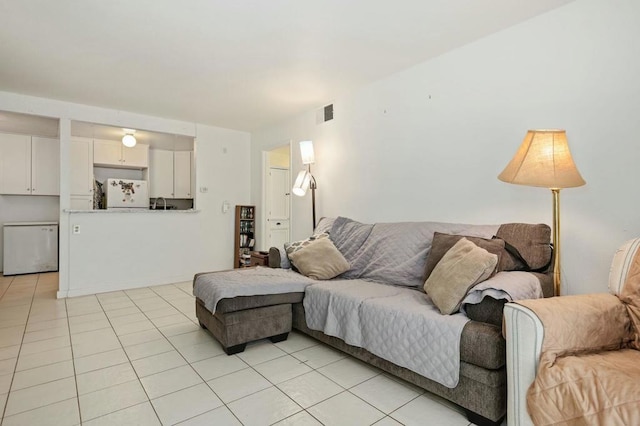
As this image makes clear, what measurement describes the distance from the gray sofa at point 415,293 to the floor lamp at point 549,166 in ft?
0.91

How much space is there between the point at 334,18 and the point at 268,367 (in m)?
2.51

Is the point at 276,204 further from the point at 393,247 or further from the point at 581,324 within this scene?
the point at 581,324

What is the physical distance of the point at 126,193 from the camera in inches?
223

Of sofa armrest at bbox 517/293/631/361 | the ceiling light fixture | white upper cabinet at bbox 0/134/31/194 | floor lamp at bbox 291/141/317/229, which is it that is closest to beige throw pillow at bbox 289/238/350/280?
floor lamp at bbox 291/141/317/229

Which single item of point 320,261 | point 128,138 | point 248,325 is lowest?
point 248,325

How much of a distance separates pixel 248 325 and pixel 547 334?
191 centimetres

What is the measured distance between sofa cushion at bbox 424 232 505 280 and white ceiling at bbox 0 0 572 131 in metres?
1.58

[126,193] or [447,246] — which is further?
[126,193]

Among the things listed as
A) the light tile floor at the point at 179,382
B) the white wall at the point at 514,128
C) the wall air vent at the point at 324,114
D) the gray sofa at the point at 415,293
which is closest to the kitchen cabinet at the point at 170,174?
the wall air vent at the point at 324,114

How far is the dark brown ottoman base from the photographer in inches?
95.1

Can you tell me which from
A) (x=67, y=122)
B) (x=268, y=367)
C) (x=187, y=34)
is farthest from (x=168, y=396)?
(x=67, y=122)

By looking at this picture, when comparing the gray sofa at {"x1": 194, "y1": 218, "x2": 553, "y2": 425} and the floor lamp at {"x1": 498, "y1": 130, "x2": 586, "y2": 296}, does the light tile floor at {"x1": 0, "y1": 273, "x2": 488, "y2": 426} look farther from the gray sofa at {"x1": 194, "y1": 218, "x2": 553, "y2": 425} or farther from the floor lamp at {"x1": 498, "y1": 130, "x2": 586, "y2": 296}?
the floor lamp at {"x1": 498, "y1": 130, "x2": 586, "y2": 296}

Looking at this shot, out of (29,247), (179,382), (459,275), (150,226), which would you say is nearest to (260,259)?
(150,226)

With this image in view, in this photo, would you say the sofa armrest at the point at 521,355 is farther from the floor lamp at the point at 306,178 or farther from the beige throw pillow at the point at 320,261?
the floor lamp at the point at 306,178
